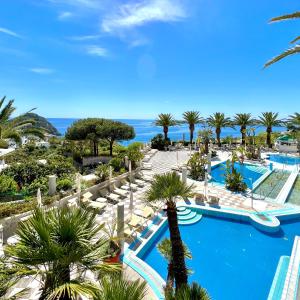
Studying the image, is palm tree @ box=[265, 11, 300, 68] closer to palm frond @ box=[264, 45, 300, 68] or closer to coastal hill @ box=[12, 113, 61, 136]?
palm frond @ box=[264, 45, 300, 68]

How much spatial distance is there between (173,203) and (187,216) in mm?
6678

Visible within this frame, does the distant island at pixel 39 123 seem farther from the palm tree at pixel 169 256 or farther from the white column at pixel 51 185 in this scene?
the palm tree at pixel 169 256

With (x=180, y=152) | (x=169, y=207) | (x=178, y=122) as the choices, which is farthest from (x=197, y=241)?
(x=178, y=122)

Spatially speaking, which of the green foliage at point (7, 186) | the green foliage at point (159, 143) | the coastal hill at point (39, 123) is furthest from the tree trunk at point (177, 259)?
the green foliage at point (159, 143)

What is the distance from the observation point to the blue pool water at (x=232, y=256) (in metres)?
7.84

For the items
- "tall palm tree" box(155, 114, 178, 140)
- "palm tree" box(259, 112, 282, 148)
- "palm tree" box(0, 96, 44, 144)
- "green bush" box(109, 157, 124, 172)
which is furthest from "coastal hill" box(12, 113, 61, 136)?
"palm tree" box(259, 112, 282, 148)

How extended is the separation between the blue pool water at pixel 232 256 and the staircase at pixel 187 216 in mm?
249

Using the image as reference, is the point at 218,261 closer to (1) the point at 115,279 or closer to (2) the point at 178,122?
(1) the point at 115,279

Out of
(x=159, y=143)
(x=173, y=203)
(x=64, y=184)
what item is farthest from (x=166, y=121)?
(x=173, y=203)

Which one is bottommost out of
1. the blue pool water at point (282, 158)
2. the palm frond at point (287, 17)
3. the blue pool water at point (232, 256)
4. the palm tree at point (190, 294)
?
the blue pool water at point (232, 256)

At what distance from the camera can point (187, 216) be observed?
40.9 feet

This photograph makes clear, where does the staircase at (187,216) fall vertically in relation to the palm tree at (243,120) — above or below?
below

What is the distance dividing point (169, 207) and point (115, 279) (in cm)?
307

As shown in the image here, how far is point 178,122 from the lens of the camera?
34906 millimetres
